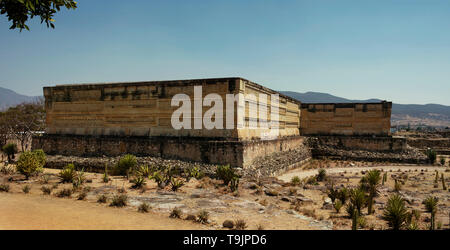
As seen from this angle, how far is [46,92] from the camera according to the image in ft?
60.4

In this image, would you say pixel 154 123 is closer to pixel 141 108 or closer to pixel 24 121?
pixel 141 108

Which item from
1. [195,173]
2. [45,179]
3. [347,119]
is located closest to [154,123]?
[195,173]

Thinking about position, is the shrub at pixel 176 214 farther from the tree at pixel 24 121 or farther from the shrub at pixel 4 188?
the tree at pixel 24 121

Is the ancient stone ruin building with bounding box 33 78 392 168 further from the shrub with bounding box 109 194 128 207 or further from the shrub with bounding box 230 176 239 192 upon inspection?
the shrub with bounding box 109 194 128 207

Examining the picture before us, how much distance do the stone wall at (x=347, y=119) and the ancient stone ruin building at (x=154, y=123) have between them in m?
7.07

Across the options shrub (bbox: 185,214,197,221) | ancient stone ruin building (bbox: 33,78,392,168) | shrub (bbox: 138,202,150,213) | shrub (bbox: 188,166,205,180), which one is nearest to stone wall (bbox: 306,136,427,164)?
ancient stone ruin building (bbox: 33,78,392,168)

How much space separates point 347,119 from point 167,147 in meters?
17.2

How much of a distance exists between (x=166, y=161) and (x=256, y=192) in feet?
17.2

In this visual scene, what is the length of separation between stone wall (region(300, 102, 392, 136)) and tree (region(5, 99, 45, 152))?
22826 millimetres

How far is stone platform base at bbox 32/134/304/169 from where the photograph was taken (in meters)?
13.6

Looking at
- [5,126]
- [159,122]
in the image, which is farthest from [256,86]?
[5,126]

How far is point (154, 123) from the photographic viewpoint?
15.7m
